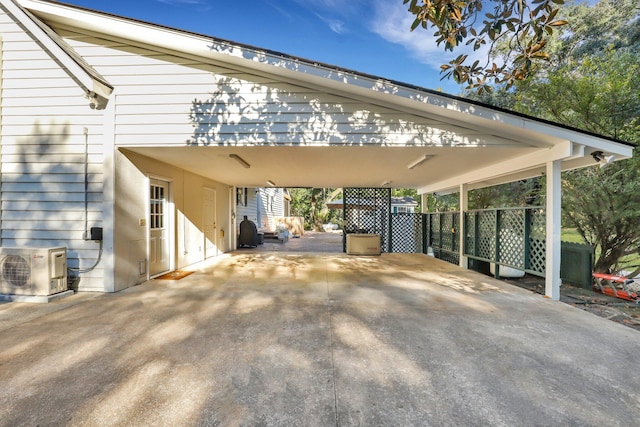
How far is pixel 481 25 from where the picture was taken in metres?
2.87

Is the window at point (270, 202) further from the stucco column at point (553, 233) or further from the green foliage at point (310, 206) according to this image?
the stucco column at point (553, 233)

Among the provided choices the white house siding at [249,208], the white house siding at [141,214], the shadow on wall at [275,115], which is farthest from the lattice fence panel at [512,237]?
the white house siding at [249,208]

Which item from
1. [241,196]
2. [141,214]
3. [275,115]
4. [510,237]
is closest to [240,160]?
[275,115]

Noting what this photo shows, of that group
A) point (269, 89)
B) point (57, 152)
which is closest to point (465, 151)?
point (269, 89)

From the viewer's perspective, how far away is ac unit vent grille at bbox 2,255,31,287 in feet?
12.6

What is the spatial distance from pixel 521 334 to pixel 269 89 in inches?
185

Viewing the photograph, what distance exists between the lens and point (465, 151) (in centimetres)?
475

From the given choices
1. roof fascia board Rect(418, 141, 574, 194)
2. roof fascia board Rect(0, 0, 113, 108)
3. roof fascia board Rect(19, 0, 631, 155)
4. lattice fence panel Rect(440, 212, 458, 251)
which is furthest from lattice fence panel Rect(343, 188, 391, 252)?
roof fascia board Rect(0, 0, 113, 108)

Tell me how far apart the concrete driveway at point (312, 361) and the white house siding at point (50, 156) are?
1.14 m

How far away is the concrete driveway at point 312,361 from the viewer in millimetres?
1701

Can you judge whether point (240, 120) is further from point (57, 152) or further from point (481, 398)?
point (481, 398)

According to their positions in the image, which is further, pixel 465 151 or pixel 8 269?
pixel 465 151

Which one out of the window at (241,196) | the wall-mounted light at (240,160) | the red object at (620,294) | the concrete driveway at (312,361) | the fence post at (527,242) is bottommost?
the red object at (620,294)

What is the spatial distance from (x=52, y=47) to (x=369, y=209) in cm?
883
